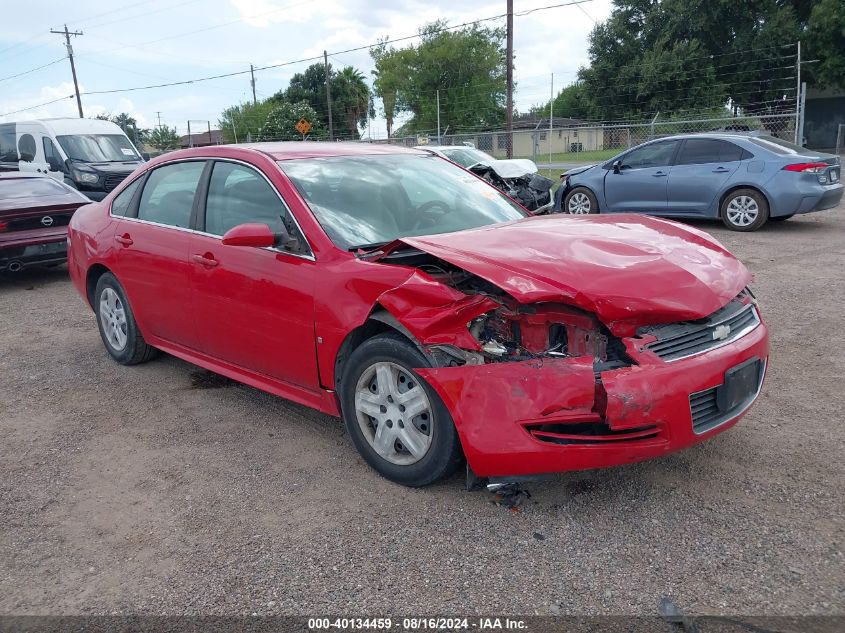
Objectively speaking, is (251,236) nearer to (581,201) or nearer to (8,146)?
(581,201)

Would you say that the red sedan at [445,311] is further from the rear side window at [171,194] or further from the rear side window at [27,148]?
the rear side window at [27,148]

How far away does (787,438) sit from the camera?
12.0 feet

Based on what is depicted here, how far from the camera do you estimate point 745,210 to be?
1026cm

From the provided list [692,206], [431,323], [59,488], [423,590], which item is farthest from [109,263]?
[692,206]

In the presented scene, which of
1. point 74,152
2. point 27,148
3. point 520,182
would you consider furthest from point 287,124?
point 520,182

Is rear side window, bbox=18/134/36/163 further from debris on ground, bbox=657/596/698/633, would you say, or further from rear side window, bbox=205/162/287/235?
debris on ground, bbox=657/596/698/633

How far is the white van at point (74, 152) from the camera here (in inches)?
584

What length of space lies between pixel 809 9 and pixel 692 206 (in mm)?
33546

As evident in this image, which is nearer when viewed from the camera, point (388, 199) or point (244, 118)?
point (388, 199)

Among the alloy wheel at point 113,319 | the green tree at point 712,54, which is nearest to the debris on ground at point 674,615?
the alloy wheel at point 113,319

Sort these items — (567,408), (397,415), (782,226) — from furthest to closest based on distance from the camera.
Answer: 1. (782,226)
2. (397,415)
3. (567,408)

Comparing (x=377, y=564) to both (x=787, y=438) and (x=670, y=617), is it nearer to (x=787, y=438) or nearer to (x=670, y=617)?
(x=670, y=617)

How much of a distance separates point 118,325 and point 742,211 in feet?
29.1

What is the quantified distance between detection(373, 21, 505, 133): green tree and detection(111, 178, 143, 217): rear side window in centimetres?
6254
